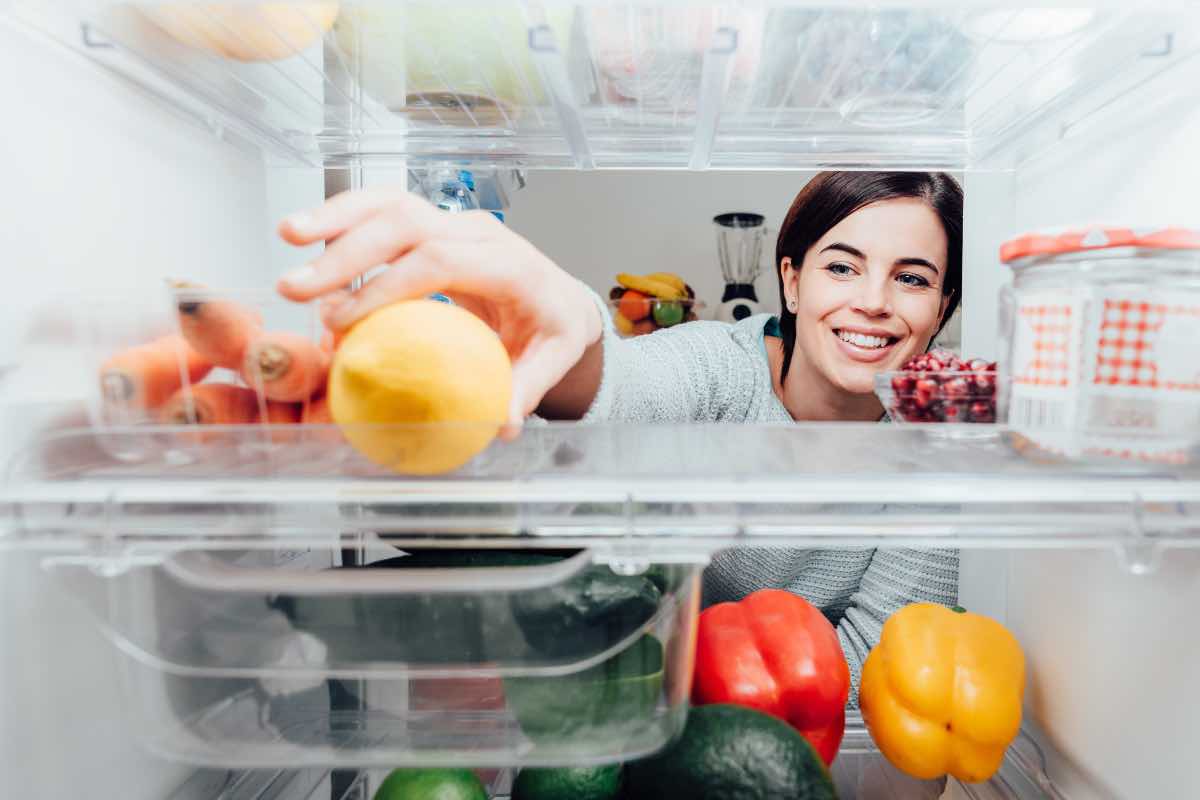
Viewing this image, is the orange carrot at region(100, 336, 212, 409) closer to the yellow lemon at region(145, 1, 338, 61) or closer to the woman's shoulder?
the yellow lemon at region(145, 1, 338, 61)

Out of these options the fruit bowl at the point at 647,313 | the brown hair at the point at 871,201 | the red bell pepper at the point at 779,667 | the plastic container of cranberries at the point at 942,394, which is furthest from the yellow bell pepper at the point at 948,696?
the fruit bowl at the point at 647,313

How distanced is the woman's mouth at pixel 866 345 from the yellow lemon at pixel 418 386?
0.78 m

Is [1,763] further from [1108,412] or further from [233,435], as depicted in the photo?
[1108,412]

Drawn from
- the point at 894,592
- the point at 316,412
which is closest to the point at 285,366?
the point at 316,412

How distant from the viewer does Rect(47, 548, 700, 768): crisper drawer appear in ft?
1.52

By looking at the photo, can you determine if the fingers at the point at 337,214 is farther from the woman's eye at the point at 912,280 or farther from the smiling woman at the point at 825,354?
the woman's eye at the point at 912,280

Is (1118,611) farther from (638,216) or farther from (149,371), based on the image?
(638,216)

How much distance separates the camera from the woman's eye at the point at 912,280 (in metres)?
1.09

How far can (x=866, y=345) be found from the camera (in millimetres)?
1109

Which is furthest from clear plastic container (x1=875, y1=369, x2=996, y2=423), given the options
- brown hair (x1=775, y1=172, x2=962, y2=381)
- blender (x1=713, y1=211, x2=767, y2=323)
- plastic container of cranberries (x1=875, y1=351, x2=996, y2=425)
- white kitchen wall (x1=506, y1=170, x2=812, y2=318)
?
white kitchen wall (x1=506, y1=170, x2=812, y2=318)

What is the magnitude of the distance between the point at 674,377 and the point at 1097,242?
2.03 ft

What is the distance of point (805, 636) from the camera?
0.61 metres

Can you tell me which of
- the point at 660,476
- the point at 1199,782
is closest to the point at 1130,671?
the point at 1199,782

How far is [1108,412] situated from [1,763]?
2.23ft
